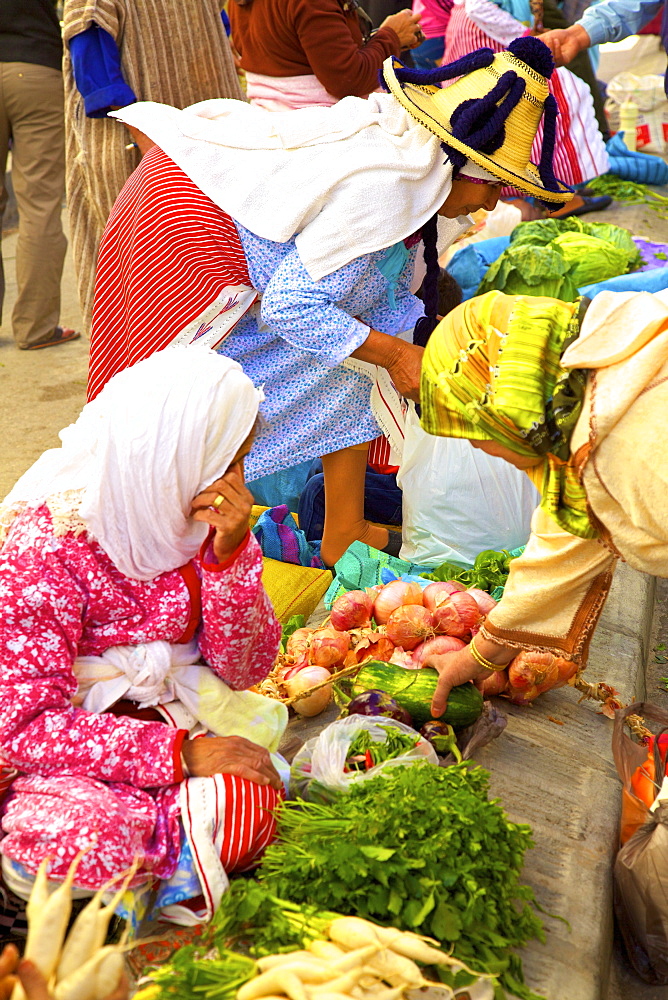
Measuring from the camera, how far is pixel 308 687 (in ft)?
8.39

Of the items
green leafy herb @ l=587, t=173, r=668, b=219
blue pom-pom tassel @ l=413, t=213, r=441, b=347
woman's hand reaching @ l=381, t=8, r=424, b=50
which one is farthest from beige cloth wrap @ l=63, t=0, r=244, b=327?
green leafy herb @ l=587, t=173, r=668, b=219

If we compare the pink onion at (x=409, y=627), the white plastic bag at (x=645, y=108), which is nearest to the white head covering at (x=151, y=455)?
the pink onion at (x=409, y=627)

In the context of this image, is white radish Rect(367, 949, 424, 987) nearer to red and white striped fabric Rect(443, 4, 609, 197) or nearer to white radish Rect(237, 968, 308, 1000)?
white radish Rect(237, 968, 308, 1000)

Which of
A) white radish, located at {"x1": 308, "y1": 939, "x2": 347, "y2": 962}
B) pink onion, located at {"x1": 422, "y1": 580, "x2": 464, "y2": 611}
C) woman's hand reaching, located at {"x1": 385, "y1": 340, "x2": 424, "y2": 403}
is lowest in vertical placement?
pink onion, located at {"x1": 422, "y1": 580, "x2": 464, "y2": 611}

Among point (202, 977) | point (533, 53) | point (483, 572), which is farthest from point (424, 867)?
point (533, 53)

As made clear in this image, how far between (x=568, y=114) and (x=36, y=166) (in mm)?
3141

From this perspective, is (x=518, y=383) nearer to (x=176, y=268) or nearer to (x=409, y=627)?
(x=409, y=627)

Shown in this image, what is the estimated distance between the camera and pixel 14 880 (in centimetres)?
183

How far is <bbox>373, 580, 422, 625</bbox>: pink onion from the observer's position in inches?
111

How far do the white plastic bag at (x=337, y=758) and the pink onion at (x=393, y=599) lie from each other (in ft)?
1.77

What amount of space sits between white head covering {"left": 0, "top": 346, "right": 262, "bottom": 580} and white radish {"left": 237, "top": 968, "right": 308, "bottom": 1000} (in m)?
0.77

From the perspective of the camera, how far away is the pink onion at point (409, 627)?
266 cm

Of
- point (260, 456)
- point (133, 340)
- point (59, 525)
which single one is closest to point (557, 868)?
point (59, 525)

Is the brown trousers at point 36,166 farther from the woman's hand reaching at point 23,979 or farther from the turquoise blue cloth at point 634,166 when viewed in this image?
the woman's hand reaching at point 23,979
